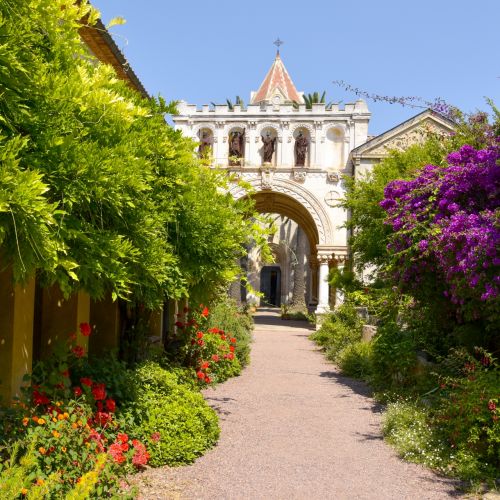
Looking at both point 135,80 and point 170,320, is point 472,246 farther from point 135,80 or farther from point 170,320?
point 170,320

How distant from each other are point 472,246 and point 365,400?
4196mm

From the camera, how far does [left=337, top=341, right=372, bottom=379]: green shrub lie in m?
11.8

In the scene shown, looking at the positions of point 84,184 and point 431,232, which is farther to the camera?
point 431,232

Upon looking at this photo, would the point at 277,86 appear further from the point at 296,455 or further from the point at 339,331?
the point at 296,455

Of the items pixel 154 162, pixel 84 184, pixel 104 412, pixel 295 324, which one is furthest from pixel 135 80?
pixel 295 324

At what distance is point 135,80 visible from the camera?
10.3 m

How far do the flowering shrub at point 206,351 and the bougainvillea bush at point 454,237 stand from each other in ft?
12.8

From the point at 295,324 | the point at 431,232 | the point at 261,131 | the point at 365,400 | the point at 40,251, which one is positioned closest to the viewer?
the point at 40,251

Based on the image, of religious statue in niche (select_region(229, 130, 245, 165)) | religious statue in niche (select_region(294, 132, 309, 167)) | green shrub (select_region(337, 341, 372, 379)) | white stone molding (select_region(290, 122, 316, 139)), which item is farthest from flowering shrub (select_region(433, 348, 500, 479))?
religious statue in niche (select_region(229, 130, 245, 165))

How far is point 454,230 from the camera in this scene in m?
6.93

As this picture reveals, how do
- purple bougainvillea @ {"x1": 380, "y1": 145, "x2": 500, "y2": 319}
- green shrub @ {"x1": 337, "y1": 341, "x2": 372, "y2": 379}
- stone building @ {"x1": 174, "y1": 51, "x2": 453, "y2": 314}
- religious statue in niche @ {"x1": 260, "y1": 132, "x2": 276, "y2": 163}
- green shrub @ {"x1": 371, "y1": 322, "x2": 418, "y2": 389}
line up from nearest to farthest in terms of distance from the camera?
purple bougainvillea @ {"x1": 380, "y1": 145, "x2": 500, "y2": 319} < green shrub @ {"x1": 371, "y1": 322, "x2": 418, "y2": 389} < green shrub @ {"x1": 337, "y1": 341, "x2": 372, "y2": 379} < stone building @ {"x1": 174, "y1": 51, "x2": 453, "y2": 314} < religious statue in niche @ {"x1": 260, "y1": 132, "x2": 276, "y2": 163}

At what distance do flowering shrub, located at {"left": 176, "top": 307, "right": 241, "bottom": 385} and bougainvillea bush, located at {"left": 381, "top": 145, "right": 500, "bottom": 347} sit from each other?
391 centimetres

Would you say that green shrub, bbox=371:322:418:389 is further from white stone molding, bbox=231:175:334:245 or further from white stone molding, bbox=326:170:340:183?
white stone molding, bbox=326:170:340:183

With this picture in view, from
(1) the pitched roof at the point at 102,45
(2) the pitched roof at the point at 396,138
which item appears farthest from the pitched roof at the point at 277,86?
(1) the pitched roof at the point at 102,45
